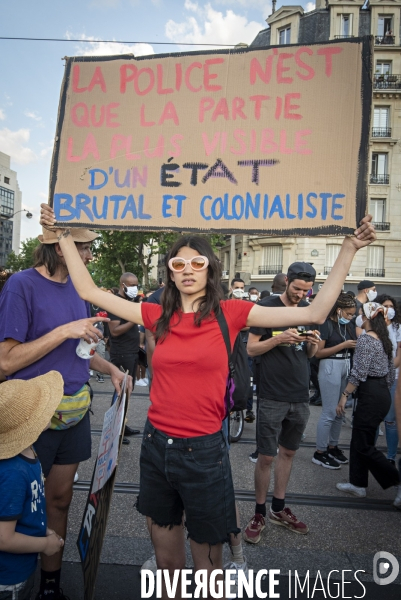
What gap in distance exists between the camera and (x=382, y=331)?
4.29m

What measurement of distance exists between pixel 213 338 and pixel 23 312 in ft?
3.33

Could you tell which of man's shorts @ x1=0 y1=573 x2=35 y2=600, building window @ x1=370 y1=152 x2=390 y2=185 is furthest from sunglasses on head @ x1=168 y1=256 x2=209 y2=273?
building window @ x1=370 y1=152 x2=390 y2=185

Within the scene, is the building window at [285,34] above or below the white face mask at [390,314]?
above

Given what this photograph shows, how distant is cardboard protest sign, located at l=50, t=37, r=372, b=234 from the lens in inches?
86.0

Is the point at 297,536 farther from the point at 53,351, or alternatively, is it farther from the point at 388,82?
the point at 388,82

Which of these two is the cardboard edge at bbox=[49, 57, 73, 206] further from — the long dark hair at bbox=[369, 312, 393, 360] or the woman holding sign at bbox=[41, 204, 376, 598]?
the long dark hair at bbox=[369, 312, 393, 360]

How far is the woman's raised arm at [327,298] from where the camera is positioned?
209 centimetres

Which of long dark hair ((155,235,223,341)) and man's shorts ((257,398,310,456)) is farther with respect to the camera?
man's shorts ((257,398,310,456))

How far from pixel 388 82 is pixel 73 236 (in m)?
32.7

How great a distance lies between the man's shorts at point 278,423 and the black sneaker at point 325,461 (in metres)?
1.66

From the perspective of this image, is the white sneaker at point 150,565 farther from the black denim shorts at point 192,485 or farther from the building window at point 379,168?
the building window at point 379,168

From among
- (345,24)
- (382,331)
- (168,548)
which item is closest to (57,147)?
(168,548)

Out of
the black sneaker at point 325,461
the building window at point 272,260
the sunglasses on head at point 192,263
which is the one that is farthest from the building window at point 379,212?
the sunglasses on head at point 192,263

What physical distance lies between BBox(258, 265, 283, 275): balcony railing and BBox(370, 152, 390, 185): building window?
837 centimetres
